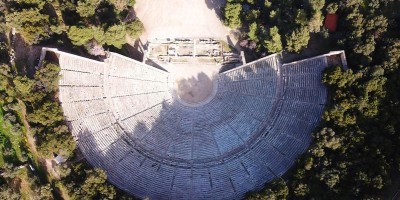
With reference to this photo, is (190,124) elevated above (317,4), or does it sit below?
below

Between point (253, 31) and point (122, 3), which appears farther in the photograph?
point (122, 3)

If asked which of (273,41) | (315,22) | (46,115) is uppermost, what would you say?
(315,22)

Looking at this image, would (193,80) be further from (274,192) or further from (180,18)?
(274,192)

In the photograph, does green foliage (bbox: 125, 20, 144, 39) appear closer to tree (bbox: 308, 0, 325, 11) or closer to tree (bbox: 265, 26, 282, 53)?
tree (bbox: 265, 26, 282, 53)

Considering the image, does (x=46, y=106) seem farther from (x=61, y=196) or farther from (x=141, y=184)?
(x=141, y=184)

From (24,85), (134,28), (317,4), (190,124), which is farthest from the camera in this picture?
(134,28)

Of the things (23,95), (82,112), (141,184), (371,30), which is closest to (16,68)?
(23,95)

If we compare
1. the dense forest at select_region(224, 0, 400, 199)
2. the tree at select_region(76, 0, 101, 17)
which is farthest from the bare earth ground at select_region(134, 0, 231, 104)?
the dense forest at select_region(224, 0, 400, 199)

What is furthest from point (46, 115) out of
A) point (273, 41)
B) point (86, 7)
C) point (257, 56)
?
point (273, 41)
